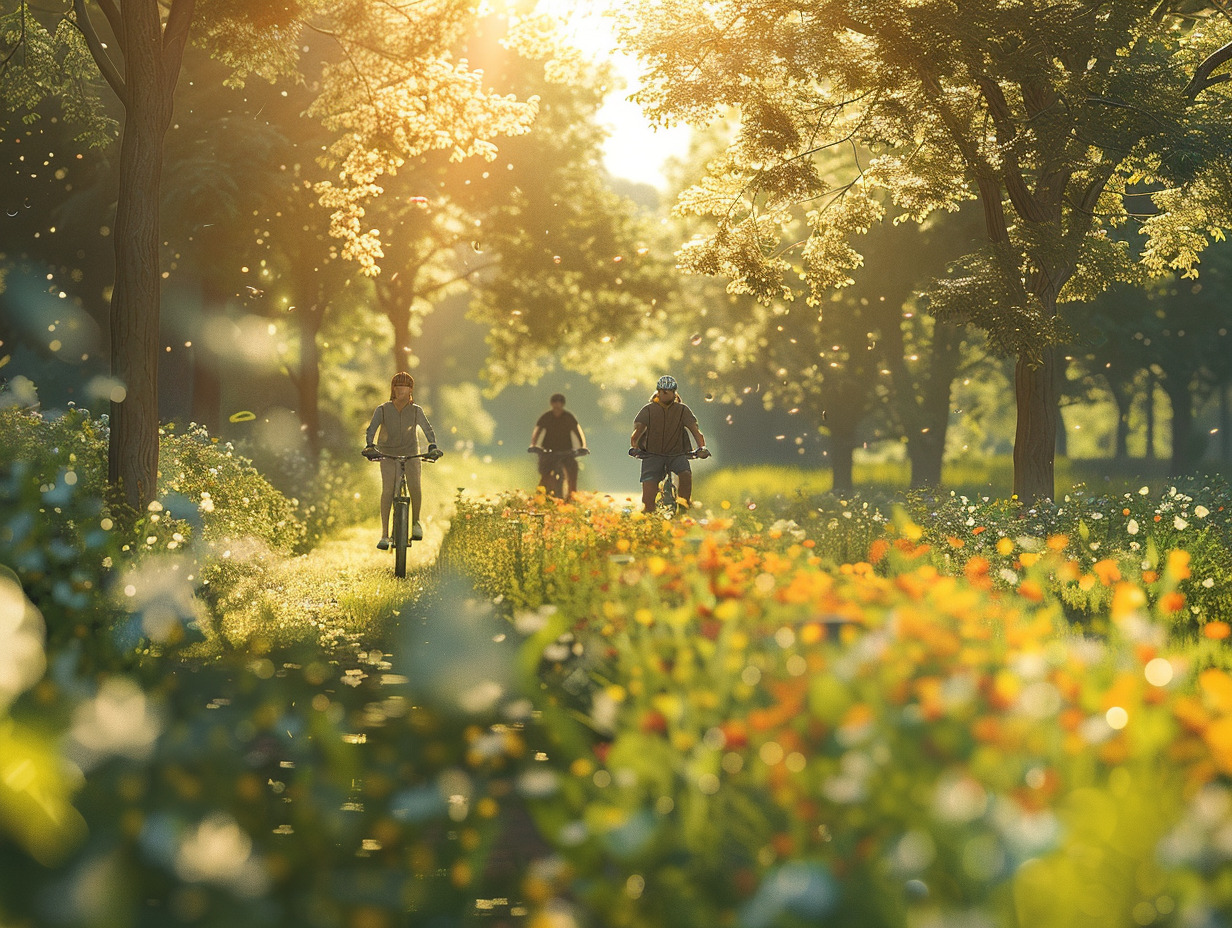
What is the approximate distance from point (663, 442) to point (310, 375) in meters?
16.2

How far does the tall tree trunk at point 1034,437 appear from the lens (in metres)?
16.9

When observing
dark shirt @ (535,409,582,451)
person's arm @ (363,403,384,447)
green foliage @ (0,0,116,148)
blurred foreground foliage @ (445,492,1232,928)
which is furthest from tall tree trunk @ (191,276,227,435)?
blurred foreground foliage @ (445,492,1232,928)

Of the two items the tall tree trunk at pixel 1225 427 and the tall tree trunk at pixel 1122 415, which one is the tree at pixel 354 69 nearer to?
the tall tree trunk at pixel 1122 415

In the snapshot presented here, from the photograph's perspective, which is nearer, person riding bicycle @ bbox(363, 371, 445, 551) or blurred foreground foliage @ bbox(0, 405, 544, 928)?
blurred foreground foliage @ bbox(0, 405, 544, 928)

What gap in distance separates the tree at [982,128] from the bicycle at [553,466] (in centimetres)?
390

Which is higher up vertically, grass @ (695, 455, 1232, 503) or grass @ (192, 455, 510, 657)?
grass @ (695, 455, 1232, 503)

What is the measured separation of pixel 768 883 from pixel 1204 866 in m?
1.22

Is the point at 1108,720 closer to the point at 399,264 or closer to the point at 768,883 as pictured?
the point at 768,883

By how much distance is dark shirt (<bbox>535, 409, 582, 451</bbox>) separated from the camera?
771 inches

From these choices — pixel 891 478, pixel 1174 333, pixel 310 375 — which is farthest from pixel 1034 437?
pixel 1174 333

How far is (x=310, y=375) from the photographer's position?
29219 millimetres

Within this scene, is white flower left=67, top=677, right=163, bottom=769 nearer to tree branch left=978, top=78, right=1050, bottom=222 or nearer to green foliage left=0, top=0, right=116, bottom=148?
green foliage left=0, top=0, right=116, bottom=148

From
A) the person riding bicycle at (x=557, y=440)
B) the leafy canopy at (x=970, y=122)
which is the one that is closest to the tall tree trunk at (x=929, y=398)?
the leafy canopy at (x=970, y=122)

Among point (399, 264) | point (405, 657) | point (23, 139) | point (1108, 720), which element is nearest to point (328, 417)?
point (399, 264)
